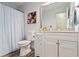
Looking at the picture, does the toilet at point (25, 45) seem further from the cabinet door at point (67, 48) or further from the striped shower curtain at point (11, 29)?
the cabinet door at point (67, 48)

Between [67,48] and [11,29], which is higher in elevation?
[11,29]

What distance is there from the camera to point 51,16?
152cm

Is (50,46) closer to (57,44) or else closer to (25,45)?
(57,44)

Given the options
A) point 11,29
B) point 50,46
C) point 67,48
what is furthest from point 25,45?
point 67,48

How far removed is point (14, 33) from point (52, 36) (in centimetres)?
72

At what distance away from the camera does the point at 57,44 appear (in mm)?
1509

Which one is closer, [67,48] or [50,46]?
[67,48]

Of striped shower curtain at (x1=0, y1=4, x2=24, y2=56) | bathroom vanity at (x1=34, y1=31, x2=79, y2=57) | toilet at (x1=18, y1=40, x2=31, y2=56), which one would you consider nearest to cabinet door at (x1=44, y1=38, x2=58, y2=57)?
bathroom vanity at (x1=34, y1=31, x2=79, y2=57)

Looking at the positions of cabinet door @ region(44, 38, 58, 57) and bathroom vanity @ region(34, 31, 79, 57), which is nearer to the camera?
bathroom vanity @ region(34, 31, 79, 57)

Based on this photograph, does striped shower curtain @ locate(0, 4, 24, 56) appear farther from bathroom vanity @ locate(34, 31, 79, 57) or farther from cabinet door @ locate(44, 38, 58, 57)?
cabinet door @ locate(44, 38, 58, 57)

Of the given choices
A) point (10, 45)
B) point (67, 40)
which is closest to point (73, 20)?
point (67, 40)

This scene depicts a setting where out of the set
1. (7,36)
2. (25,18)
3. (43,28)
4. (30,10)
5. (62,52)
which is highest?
(30,10)

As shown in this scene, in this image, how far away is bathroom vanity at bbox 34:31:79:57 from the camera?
138 centimetres

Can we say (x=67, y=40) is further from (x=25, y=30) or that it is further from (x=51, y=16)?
(x=25, y=30)
